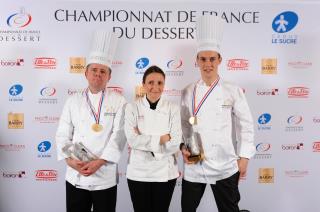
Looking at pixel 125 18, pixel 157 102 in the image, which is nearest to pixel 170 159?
pixel 157 102

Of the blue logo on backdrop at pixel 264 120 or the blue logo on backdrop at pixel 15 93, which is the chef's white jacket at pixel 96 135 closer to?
the blue logo on backdrop at pixel 15 93

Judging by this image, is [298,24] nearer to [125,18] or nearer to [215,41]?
[215,41]

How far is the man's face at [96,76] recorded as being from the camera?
5.98 ft

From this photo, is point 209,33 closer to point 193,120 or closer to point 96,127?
point 193,120

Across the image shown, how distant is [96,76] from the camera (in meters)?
1.82

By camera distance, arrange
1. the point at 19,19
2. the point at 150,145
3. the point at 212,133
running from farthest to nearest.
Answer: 1. the point at 19,19
2. the point at 212,133
3. the point at 150,145

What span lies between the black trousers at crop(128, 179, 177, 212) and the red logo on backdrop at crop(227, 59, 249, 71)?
3.39 feet

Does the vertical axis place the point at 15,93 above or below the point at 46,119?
above

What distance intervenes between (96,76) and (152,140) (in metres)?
0.50

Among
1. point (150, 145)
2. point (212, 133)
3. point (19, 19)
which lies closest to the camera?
point (150, 145)

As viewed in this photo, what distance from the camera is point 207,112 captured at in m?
1.82

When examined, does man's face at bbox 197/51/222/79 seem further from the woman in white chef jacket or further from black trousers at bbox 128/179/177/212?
black trousers at bbox 128/179/177/212

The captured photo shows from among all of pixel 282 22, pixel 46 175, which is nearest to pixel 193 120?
pixel 282 22

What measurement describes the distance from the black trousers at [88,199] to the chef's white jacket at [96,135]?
37 millimetres
